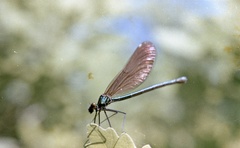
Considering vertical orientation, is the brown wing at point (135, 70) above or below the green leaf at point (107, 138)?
above

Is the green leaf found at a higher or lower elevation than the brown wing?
lower

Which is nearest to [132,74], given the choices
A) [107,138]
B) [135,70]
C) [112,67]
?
[135,70]

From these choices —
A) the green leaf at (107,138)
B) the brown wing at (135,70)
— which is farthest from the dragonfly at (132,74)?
the green leaf at (107,138)

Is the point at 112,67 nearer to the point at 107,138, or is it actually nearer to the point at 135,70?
the point at 135,70

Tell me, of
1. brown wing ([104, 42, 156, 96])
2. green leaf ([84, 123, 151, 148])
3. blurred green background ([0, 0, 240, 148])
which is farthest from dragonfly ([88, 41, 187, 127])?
blurred green background ([0, 0, 240, 148])

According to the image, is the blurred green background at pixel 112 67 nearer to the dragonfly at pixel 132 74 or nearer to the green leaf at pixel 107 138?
the dragonfly at pixel 132 74

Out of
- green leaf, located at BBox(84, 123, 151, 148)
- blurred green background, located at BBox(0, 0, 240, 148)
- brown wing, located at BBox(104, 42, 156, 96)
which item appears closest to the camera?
green leaf, located at BBox(84, 123, 151, 148)

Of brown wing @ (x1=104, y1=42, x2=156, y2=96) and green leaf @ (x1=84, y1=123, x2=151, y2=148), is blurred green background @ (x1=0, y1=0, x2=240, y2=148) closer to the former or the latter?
brown wing @ (x1=104, y1=42, x2=156, y2=96)
